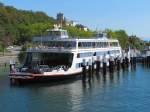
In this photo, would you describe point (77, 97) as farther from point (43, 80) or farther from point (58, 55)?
point (58, 55)

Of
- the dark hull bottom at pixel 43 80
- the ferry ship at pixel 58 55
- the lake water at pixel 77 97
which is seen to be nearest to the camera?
the lake water at pixel 77 97

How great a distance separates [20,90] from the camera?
5653 cm

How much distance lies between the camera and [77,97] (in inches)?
2037

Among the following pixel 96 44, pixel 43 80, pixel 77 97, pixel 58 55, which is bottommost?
pixel 77 97

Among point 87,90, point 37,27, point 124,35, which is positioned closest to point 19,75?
point 87,90

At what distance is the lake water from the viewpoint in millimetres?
45000

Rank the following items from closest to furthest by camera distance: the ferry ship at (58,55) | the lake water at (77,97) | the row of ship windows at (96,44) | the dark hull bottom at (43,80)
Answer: the lake water at (77,97) → the dark hull bottom at (43,80) → the ferry ship at (58,55) → the row of ship windows at (96,44)

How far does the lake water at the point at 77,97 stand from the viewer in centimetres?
4500

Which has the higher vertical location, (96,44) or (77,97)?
(96,44)

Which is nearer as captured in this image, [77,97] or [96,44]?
[77,97]

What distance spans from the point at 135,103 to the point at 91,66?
28.6 metres

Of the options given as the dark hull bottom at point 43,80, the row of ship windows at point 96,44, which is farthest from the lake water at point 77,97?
the row of ship windows at point 96,44

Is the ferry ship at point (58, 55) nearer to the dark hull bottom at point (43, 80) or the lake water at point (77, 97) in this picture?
the dark hull bottom at point (43, 80)

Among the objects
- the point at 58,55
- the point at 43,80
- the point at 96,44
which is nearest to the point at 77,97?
the point at 43,80
